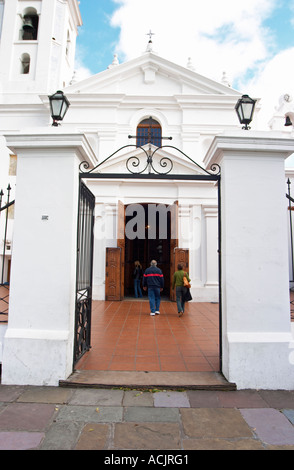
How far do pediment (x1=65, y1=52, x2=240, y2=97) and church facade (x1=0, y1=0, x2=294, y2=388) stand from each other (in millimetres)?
47

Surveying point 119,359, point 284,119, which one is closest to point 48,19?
point 284,119

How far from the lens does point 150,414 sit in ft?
10.6

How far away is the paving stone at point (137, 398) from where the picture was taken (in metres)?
3.48

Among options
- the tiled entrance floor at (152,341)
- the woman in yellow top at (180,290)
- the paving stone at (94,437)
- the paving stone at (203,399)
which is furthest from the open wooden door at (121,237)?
the paving stone at (94,437)

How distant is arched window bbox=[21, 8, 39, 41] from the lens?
58.4 ft

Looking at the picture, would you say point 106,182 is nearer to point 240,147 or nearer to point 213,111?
point 213,111

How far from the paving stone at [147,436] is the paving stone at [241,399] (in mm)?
822

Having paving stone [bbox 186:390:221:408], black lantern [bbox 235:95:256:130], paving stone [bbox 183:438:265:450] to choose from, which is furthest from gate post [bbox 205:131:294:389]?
paving stone [bbox 183:438:265:450]

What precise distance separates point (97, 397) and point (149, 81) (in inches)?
552

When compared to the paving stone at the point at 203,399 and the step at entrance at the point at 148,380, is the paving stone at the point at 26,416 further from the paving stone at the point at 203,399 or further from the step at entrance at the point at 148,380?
the paving stone at the point at 203,399

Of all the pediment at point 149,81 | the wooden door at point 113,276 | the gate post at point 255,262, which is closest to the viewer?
the gate post at point 255,262

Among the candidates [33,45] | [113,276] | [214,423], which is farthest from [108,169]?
[33,45]

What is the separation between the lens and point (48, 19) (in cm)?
1777
